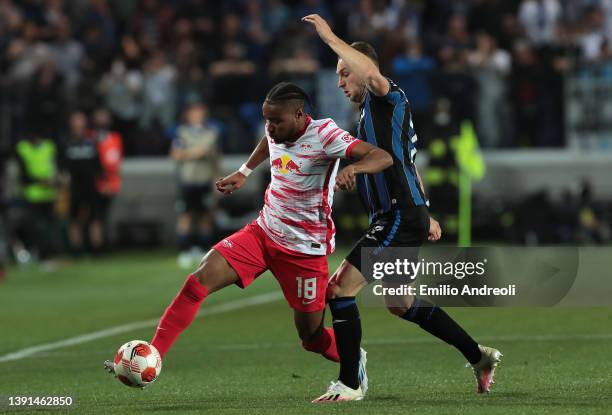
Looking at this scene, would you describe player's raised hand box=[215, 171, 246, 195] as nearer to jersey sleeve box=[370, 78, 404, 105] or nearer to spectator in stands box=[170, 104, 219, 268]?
jersey sleeve box=[370, 78, 404, 105]

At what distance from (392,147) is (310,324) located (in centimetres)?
114

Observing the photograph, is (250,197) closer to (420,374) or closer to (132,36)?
(132,36)

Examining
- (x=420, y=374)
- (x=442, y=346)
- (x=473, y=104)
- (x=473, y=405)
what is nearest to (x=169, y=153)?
(x=473, y=104)

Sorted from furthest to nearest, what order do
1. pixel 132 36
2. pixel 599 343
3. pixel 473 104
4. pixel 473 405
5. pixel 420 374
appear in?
pixel 132 36
pixel 473 104
pixel 599 343
pixel 420 374
pixel 473 405

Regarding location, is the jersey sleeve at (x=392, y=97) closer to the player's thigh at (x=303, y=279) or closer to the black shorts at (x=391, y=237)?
the black shorts at (x=391, y=237)

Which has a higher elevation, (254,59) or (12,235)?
(254,59)

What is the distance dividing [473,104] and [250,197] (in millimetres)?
3960

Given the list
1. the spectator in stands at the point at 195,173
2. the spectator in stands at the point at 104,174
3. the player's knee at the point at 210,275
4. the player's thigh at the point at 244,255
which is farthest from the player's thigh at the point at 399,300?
the spectator in stands at the point at 104,174

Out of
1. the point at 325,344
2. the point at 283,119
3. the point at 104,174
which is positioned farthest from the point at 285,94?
the point at 104,174

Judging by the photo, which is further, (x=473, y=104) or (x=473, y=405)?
(x=473, y=104)

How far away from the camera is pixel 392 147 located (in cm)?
777

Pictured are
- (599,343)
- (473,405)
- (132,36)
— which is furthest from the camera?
(132,36)

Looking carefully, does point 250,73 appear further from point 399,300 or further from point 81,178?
point 399,300

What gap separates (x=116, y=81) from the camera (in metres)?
22.5
